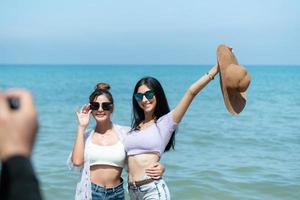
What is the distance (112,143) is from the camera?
4641 mm

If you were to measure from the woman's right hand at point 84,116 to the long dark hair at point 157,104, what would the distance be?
39 cm

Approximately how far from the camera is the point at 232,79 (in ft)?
14.5

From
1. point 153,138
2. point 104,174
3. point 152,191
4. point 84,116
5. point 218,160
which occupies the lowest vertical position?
point 152,191

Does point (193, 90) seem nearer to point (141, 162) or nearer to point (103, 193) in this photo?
point (141, 162)

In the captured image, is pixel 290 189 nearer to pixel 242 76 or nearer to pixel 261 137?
pixel 242 76

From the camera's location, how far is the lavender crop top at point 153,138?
4.47 m

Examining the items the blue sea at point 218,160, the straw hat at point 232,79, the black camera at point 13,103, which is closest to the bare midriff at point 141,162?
the straw hat at point 232,79

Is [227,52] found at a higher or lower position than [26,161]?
higher

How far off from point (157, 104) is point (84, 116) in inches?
23.4

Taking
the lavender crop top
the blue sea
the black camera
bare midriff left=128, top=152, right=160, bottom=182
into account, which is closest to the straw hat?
the lavender crop top

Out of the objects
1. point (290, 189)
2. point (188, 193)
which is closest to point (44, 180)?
point (188, 193)

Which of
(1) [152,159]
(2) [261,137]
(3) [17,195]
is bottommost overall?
(3) [17,195]

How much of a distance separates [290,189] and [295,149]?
15.4ft

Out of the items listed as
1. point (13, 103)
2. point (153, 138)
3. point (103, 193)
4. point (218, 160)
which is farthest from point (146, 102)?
point (218, 160)
